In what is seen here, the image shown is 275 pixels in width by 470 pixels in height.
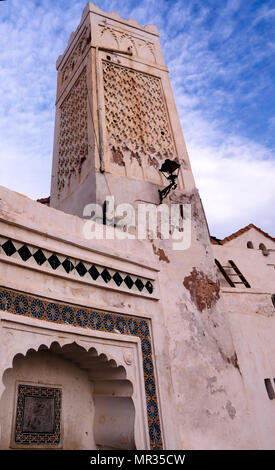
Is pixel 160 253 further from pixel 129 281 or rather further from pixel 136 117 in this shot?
pixel 136 117

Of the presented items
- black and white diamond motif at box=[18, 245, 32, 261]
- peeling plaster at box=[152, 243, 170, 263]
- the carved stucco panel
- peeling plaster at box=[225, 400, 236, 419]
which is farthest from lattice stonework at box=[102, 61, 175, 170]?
peeling plaster at box=[225, 400, 236, 419]

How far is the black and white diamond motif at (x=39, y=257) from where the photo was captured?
2586 millimetres

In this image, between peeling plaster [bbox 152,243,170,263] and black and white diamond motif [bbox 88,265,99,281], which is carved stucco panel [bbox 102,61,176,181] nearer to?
peeling plaster [bbox 152,243,170,263]

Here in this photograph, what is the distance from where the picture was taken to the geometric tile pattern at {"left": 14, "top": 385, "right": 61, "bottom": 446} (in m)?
2.46

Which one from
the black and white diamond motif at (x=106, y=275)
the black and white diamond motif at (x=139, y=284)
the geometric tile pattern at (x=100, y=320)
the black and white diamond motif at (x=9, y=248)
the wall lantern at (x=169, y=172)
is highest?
the wall lantern at (x=169, y=172)

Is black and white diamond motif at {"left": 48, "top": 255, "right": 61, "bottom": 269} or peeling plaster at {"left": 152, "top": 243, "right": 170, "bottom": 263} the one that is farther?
peeling plaster at {"left": 152, "top": 243, "right": 170, "bottom": 263}

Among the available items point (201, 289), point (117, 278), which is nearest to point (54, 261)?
point (117, 278)

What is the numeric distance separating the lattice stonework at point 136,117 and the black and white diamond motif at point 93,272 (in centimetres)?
178

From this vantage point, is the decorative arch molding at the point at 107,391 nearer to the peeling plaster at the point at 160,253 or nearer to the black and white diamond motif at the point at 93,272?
the black and white diamond motif at the point at 93,272

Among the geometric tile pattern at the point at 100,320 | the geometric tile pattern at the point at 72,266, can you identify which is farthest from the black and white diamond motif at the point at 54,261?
the geometric tile pattern at the point at 100,320

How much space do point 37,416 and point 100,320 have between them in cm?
79

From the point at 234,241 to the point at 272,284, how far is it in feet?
4.44

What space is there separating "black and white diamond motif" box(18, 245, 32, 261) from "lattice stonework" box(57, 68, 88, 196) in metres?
2.08
